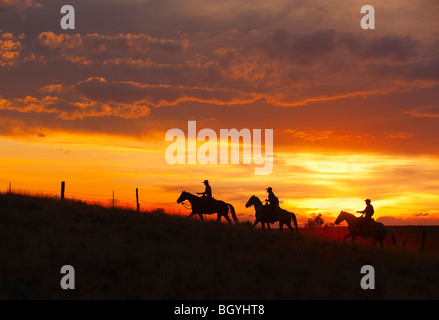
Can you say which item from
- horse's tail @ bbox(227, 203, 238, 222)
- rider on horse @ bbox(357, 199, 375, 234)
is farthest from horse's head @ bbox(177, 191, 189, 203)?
rider on horse @ bbox(357, 199, 375, 234)

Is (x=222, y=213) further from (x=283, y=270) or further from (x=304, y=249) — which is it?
(x=283, y=270)

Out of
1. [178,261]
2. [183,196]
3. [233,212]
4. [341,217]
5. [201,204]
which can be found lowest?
[178,261]

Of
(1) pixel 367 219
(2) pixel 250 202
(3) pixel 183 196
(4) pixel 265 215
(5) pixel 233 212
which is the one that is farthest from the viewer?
(5) pixel 233 212

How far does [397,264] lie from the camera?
91.3ft

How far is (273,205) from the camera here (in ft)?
115

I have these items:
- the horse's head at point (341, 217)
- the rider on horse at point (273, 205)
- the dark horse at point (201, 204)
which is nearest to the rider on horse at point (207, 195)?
the dark horse at point (201, 204)

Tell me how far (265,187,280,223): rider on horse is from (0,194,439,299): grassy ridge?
256cm

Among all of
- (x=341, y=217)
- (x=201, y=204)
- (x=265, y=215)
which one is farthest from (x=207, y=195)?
(x=341, y=217)

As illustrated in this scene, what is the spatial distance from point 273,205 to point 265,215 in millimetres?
930

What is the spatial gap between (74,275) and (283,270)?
9.42 m

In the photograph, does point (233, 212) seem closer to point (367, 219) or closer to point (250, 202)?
point (250, 202)

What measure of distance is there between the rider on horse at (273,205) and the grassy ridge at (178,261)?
8.39 feet

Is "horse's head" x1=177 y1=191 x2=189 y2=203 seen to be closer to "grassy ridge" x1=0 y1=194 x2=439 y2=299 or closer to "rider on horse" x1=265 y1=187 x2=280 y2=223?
"grassy ridge" x1=0 y1=194 x2=439 y2=299
